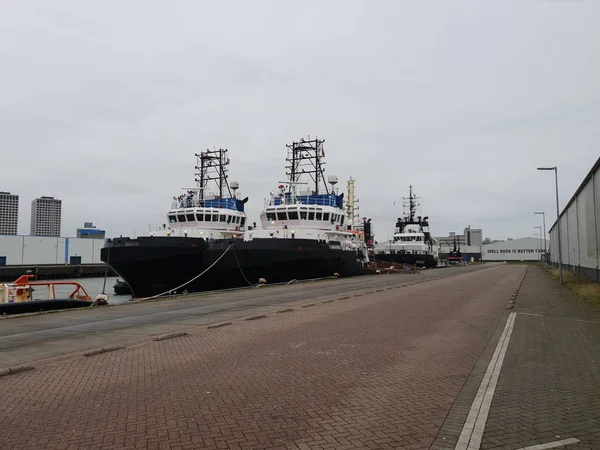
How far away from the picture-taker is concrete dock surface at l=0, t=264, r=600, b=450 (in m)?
4.67

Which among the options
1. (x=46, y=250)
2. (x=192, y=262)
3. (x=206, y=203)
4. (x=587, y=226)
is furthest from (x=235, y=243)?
(x=46, y=250)

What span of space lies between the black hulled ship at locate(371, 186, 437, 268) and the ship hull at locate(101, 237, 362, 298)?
130 ft

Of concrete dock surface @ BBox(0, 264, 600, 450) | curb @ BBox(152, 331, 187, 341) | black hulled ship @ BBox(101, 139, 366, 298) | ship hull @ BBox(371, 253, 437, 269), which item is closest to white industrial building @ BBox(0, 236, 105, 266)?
black hulled ship @ BBox(101, 139, 366, 298)

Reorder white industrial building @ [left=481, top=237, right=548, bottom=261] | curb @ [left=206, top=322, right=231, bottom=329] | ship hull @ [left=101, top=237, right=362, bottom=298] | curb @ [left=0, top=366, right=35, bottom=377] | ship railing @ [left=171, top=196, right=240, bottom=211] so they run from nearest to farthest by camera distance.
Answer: curb @ [left=0, top=366, right=35, bottom=377] < curb @ [left=206, top=322, right=231, bottom=329] < ship hull @ [left=101, top=237, right=362, bottom=298] < ship railing @ [left=171, top=196, right=240, bottom=211] < white industrial building @ [left=481, top=237, right=548, bottom=261]

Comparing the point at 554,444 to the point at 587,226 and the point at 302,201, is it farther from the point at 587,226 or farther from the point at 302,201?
the point at 302,201

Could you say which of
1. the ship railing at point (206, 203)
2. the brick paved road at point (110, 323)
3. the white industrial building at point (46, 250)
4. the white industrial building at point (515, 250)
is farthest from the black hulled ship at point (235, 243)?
the white industrial building at point (515, 250)

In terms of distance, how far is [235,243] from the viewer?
27.5 metres

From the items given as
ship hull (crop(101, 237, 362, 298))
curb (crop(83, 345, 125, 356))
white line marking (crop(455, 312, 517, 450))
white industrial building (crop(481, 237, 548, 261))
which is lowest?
curb (crop(83, 345, 125, 356))

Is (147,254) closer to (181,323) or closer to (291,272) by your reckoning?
(291,272)

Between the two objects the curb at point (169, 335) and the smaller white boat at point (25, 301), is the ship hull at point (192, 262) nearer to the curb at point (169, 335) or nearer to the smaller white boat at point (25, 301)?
the smaller white boat at point (25, 301)

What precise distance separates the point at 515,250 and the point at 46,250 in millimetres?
118152

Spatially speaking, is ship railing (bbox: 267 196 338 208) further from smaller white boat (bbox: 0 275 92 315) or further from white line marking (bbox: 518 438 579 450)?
white line marking (bbox: 518 438 579 450)

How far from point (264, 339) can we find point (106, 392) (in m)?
4.25

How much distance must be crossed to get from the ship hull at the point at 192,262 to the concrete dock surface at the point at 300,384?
44.2 feet
